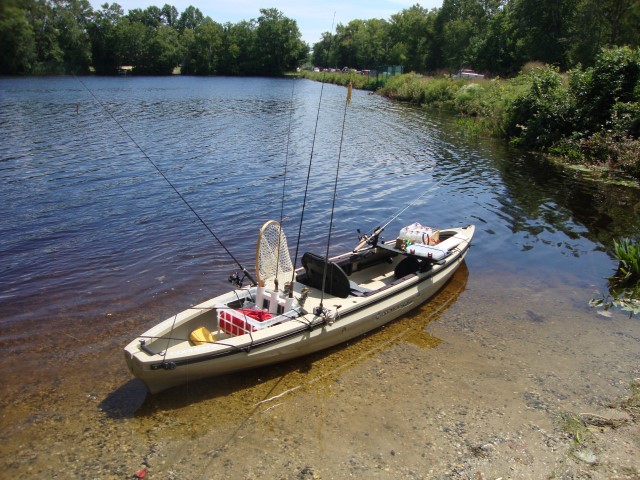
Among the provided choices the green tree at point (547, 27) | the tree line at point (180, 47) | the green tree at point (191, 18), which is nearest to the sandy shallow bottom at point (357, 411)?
the green tree at point (547, 27)

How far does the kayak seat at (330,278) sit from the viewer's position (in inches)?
365

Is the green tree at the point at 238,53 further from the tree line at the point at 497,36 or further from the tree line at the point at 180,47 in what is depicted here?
the tree line at the point at 497,36

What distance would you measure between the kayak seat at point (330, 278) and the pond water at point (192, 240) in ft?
3.30

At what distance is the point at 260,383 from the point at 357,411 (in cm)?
162

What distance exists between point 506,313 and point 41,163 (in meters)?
19.1

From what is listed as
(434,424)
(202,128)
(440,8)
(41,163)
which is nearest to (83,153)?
(41,163)

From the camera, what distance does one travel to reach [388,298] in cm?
956

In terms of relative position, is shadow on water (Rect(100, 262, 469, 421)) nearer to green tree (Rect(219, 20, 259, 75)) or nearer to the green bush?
the green bush

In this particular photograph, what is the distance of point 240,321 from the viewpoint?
320 inches

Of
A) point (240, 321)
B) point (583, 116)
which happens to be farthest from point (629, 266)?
point (583, 116)

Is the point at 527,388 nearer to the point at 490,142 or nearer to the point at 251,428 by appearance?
the point at 251,428

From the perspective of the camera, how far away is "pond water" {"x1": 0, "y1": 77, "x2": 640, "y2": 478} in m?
7.23

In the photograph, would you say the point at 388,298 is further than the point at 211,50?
No

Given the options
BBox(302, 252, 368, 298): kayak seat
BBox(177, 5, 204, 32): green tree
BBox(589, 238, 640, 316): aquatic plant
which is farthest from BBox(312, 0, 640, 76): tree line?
BBox(177, 5, 204, 32): green tree
